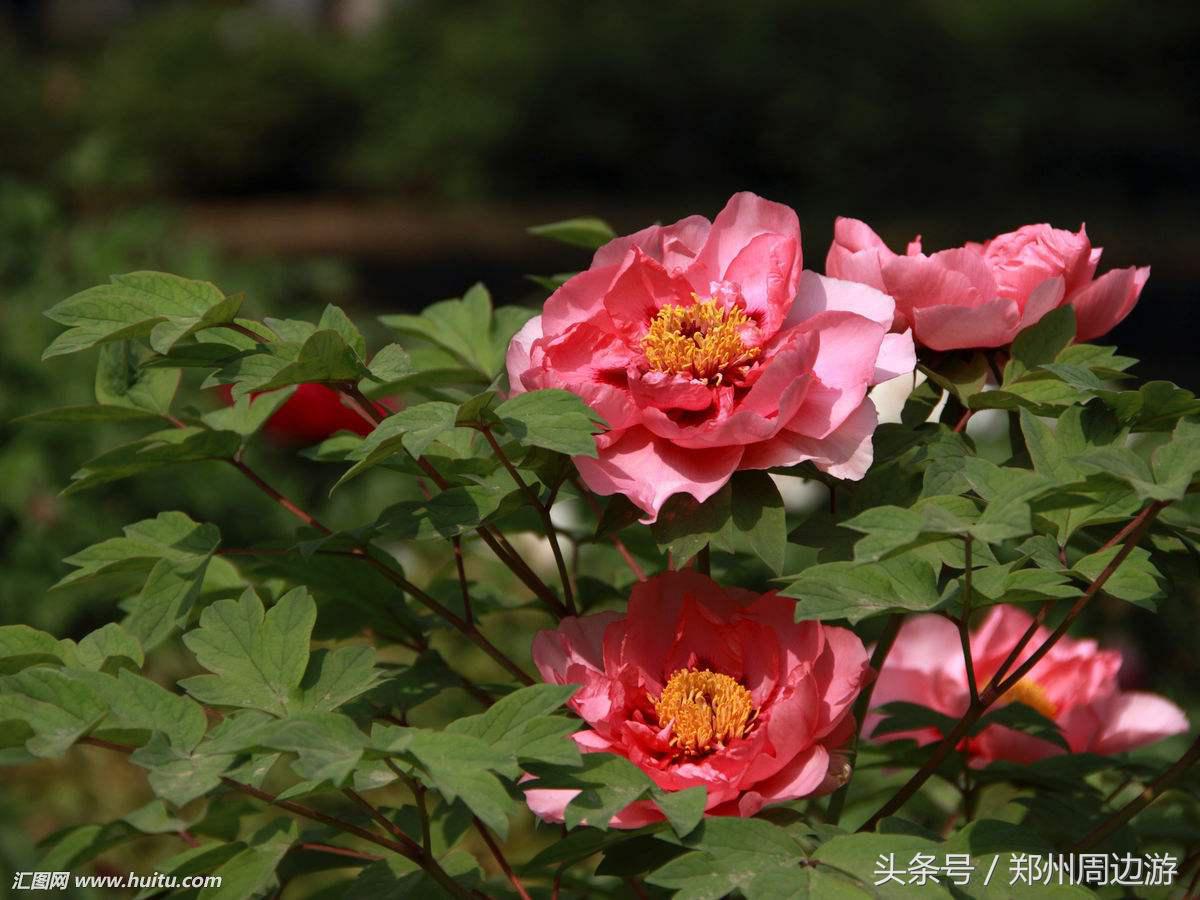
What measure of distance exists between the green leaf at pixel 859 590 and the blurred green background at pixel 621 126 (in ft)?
20.3

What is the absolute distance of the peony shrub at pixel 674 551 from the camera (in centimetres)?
70

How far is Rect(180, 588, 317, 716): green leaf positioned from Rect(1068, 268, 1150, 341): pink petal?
0.51m

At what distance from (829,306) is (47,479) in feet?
7.76

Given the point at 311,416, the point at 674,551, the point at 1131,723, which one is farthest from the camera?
the point at 311,416

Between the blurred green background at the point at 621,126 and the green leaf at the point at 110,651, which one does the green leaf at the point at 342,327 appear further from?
the blurred green background at the point at 621,126

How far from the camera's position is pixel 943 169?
8984mm

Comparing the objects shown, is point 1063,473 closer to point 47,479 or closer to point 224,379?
point 224,379

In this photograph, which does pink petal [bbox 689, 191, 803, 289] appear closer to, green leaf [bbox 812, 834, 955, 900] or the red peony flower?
green leaf [bbox 812, 834, 955, 900]

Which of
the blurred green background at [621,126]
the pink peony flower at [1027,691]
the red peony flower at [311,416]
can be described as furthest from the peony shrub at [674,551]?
the blurred green background at [621,126]

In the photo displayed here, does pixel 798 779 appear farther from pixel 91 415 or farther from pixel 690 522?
pixel 91 415

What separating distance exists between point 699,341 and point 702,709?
210mm

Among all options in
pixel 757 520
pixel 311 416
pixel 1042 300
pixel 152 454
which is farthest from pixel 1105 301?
pixel 311 416

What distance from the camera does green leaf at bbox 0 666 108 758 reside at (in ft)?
2.29

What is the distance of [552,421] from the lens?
72 centimetres
